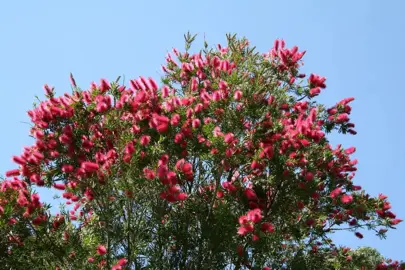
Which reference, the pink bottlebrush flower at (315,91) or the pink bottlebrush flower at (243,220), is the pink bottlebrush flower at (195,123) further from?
the pink bottlebrush flower at (315,91)

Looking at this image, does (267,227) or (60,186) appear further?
(60,186)

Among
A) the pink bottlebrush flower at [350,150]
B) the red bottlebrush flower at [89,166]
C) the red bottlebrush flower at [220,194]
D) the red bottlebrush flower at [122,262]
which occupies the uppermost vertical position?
the pink bottlebrush flower at [350,150]

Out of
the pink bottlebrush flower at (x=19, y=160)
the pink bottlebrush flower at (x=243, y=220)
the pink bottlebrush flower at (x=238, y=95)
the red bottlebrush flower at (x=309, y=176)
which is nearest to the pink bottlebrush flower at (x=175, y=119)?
the pink bottlebrush flower at (x=238, y=95)

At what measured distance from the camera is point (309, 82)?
27.3 ft

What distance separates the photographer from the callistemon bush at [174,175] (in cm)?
634

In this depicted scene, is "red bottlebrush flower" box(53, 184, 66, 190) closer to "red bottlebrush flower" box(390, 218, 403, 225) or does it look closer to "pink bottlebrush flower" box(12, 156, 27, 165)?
"pink bottlebrush flower" box(12, 156, 27, 165)

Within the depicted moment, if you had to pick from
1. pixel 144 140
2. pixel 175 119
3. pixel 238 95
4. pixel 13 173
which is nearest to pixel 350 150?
pixel 238 95

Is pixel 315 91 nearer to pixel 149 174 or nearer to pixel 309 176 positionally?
pixel 309 176

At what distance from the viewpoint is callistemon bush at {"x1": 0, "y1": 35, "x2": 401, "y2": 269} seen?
6.34 metres

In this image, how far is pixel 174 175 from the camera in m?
5.91

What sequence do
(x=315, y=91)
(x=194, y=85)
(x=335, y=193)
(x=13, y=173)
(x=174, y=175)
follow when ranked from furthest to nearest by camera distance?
(x=315, y=91)
(x=194, y=85)
(x=335, y=193)
(x=13, y=173)
(x=174, y=175)

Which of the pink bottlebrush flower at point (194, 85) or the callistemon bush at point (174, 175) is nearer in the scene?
the callistemon bush at point (174, 175)

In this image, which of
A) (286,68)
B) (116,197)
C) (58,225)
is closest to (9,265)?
(58,225)

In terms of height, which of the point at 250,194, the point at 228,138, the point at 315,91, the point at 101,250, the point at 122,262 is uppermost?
the point at 315,91
